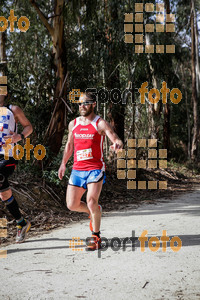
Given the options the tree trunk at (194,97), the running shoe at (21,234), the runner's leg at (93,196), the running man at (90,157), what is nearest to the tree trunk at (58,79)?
the running shoe at (21,234)

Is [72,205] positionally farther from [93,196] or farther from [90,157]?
[90,157]

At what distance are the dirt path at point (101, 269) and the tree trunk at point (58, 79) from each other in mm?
3347

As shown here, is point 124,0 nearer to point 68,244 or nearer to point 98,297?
point 68,244

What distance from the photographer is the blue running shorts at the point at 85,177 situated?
4.64 metres

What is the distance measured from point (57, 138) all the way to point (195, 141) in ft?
47.4

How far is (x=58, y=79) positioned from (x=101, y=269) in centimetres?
601

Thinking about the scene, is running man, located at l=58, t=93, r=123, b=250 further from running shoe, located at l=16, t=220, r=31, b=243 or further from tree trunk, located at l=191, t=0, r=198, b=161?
tree trunk, located at l=191, t=0, r=198, b=161

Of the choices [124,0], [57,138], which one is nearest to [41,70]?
[57,138]

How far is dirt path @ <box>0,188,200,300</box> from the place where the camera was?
10.8 ft

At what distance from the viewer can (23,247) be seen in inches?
195

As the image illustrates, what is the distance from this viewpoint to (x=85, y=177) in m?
4.72

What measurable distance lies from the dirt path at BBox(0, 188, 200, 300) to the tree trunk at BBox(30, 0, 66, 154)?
11.0 feet

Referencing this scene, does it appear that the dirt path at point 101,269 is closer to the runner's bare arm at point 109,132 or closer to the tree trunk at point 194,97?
the runner's bare arm at point 109,132

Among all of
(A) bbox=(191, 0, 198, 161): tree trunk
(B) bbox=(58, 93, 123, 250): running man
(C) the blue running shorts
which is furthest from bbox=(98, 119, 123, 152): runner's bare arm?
(A) bbox=(191, 0, 198, 161): tree trunk
